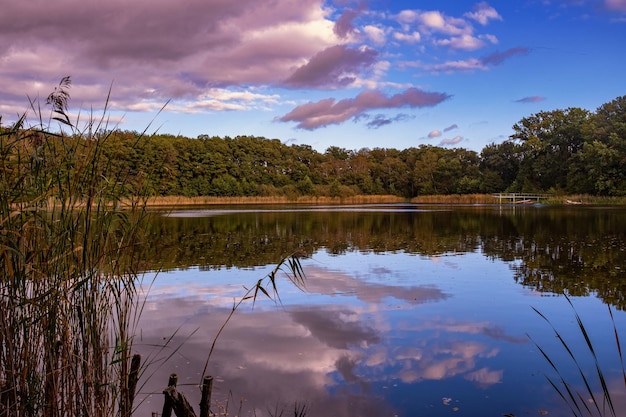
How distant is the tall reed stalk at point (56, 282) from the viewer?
118 inches

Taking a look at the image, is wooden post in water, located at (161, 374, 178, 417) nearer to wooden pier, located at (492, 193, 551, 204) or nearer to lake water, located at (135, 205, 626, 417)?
lake water, located at (135, 205, 626, 417)

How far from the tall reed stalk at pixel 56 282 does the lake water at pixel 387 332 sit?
43 centimetres

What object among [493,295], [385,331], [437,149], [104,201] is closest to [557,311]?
[493,295]

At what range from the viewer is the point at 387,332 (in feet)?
22.8

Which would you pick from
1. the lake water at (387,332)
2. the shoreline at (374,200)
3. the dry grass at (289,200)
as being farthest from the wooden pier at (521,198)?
the lake water at (387,332)

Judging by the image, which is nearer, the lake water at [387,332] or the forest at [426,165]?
the lake water at [387,332]

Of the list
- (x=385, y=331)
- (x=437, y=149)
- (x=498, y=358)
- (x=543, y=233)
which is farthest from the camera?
(x=437, y=149)

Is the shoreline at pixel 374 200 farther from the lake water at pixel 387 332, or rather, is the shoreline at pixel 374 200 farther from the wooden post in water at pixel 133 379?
the wooden post in water at pixel 133 379

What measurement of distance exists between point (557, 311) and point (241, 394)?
5293mm

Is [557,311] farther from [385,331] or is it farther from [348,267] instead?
[348,267]

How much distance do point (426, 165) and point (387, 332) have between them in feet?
267

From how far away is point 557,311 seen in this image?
8.01m

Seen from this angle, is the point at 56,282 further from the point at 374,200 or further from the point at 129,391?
the point at 374,200

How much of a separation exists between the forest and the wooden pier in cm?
176
